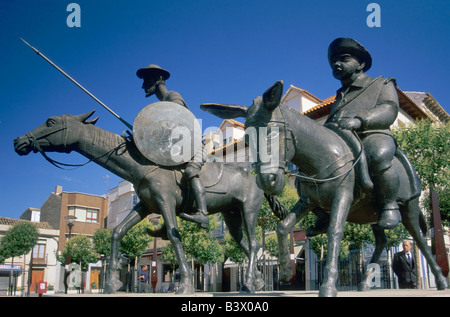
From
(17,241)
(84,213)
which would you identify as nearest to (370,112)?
(17,241)

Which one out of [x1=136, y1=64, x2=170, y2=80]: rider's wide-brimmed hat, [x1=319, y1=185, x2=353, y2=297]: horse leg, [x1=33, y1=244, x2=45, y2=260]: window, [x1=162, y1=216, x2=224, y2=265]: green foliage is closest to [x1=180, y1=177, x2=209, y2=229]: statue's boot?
[x1=136, y1=64, x2=170, y2=80]: rider's wide-brimmed hat

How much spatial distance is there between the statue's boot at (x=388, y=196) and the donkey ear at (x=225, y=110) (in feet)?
5.76

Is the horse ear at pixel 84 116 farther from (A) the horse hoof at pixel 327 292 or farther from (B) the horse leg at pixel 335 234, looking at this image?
(A) the horse hoof at pixel 327 292

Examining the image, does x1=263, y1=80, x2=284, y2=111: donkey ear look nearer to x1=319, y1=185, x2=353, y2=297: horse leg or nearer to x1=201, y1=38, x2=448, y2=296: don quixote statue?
x1=201, y1=38, x2=448, y2=296: don quixote statue

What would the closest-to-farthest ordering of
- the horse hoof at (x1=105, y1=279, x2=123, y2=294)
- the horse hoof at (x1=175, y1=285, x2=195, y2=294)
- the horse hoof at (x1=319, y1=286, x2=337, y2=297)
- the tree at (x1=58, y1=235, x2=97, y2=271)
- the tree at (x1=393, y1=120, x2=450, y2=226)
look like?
the horse hoof at (x1=319, y1=286, x2=337, y2=297) → the horse hoof at (x1=175, y1=285, x2=195, y2=294) → the horse hoof at (x1=105, y1=279, x2=123, y2=294) → the tree at (x1=393, y1=120, x2=450, y2=226) → the tree at (x1=58, y1=235, x2=97, y2=271)

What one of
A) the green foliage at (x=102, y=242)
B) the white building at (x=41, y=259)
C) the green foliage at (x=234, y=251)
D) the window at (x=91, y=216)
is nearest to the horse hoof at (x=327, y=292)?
the green foliage at (x=234, y=251)

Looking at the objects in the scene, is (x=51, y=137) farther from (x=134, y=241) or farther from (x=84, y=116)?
(x=134, y=241)

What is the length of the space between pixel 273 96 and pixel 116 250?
3.77 m

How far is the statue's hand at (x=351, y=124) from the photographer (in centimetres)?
447

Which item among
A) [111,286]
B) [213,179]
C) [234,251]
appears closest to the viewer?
[111,286]

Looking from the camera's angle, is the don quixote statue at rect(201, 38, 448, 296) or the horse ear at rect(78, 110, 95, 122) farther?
the horse ear at rect(78, 110, 95, 122)

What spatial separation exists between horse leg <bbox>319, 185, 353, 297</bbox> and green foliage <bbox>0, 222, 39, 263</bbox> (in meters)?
40.3

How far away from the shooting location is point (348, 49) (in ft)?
16.9

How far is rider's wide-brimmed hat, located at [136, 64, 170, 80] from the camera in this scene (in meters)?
7.23
